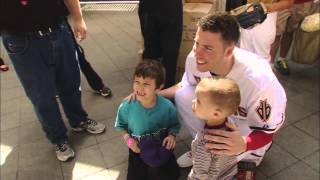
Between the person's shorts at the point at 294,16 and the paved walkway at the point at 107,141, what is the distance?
42 cm

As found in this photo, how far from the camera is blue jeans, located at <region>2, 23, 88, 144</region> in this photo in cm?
163

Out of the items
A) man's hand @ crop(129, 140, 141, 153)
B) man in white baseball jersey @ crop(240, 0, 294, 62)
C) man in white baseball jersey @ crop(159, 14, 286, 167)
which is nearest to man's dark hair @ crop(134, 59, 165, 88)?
man in white baseball jersey @ crop(159, 14, 286, 167)

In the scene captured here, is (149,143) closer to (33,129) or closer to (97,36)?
(33,129)

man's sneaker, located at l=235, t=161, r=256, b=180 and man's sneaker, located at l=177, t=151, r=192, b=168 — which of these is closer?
man's sneaker, located at l=235, t=161, r=256, b=180

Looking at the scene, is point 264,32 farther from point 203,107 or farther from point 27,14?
point 27,14

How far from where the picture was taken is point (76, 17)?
6.05 ft

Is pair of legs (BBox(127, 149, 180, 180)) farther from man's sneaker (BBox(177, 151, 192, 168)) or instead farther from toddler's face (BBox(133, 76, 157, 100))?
toddler's face (BBox(133, 76, 157, 100))

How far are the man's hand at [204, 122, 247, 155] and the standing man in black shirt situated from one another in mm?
1017

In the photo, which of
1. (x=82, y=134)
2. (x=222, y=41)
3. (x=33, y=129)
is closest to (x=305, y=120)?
(x=222, y=41)

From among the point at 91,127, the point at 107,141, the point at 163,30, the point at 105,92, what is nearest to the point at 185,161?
the point at 107,141

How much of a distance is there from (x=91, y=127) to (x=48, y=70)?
65 centimetres

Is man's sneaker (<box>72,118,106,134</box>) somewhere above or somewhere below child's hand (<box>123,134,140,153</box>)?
below

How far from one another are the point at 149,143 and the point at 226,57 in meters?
0.59

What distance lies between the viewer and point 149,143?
1584 millimetres
